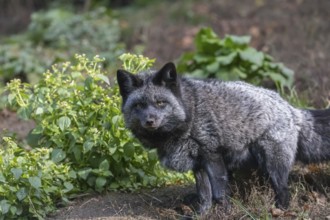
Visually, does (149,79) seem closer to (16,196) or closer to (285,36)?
(16,196)

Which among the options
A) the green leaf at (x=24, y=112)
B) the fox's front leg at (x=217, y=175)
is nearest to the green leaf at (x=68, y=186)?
the green leaf at (x=24, y=112)

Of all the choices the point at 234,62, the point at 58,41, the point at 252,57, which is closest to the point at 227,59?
the point at 234,62

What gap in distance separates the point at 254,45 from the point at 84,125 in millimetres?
7246

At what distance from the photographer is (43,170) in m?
7.21

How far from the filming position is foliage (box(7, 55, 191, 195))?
7781 mm

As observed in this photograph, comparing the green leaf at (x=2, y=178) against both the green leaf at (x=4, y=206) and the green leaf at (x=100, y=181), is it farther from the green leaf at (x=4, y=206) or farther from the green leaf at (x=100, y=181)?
the green leaf at (x=100, y=181)

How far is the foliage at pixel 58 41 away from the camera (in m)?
14.1

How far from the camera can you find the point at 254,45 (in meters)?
14.5

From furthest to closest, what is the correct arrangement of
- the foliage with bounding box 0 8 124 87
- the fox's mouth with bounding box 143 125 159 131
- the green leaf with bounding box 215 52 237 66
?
the foliage with bounding box 0 8 124 87 → the green leaf with bounding box 215 52 237 66 → the fox's mouth with bounding box 143 125 159 131

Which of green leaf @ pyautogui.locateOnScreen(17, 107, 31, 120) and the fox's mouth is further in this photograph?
green leaf @ pyautogui.locateOnScreen(17, 107, 31, 120)


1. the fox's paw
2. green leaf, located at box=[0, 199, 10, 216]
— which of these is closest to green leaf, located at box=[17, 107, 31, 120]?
green leaf, located at box=[0, 199, 10, 216]

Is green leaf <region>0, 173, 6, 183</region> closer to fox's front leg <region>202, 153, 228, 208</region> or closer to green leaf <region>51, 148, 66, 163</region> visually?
green leaf <region>51, 148, 66, 163</region>

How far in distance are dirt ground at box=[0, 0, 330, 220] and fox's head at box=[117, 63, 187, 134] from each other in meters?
0.93

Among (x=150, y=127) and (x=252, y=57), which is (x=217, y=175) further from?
(x=252, y=57)
